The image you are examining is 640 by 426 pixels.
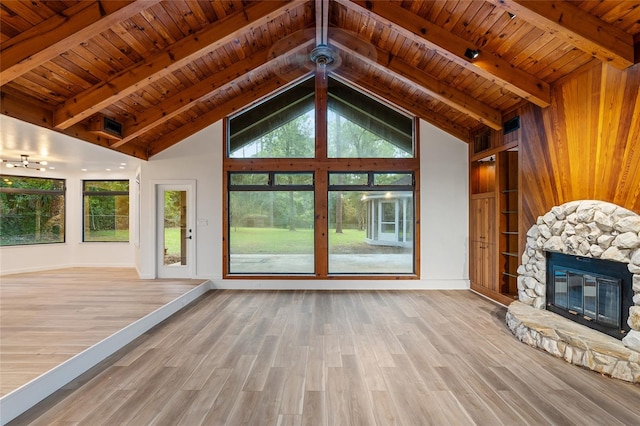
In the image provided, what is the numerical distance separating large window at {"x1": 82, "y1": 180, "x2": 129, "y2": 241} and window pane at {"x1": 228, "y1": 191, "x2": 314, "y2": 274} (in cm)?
351

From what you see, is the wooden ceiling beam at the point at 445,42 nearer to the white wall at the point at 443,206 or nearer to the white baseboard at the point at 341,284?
the white wall at the point at 443,206

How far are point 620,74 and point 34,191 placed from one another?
1067 cm

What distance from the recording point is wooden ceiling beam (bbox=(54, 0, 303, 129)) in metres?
3.81

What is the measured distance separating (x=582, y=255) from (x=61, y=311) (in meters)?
6.52

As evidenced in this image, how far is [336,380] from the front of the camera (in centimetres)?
273

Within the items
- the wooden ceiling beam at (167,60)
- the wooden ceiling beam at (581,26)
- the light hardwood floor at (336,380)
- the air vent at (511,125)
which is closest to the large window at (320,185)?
the air vent at (511,125)

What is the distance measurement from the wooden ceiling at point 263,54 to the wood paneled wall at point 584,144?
0.73 feet

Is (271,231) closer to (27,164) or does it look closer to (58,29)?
(58,29)

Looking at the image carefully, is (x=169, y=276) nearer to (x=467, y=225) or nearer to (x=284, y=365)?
(x=284, y=365)

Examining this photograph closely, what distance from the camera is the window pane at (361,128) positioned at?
6.22m

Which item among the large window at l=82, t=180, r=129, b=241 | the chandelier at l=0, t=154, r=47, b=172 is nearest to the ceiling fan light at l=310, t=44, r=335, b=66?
the chandelier at l=0, t=154, r=47, b=172

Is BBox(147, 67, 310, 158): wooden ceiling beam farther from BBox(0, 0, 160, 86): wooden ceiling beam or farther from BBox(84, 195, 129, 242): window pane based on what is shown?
BBox(0, 0, 160, 86): wooden ceiling beam

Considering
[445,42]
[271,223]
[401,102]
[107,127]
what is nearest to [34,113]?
[107,127]

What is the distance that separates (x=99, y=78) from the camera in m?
3.80
